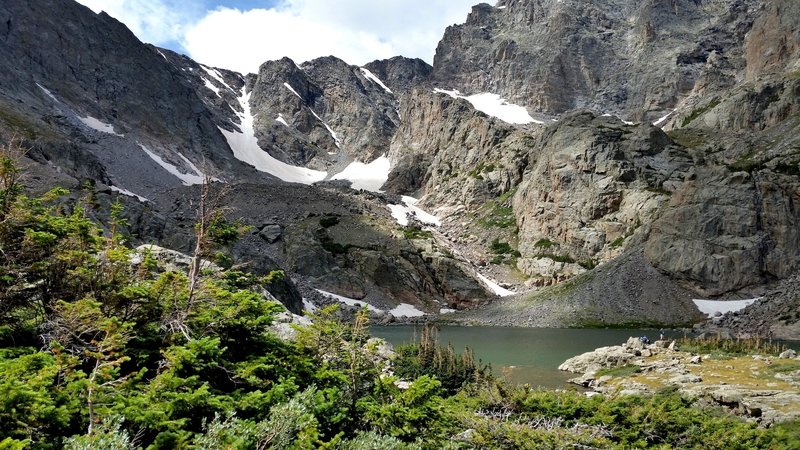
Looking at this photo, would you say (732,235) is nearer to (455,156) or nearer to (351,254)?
(351,254)

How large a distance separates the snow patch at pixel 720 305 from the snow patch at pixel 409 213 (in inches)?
2820

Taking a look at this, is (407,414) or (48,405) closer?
(48,405)

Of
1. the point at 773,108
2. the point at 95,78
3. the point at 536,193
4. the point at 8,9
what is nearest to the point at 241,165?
the point at 95,78

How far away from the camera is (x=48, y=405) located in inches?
271

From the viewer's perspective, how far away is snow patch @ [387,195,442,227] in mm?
137738

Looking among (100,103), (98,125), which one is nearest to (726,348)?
(98,125)

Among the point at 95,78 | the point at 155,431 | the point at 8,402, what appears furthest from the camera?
the point at 95,78

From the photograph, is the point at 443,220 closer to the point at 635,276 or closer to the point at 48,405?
the point at 635,276

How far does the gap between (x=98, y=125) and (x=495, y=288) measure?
115 metres

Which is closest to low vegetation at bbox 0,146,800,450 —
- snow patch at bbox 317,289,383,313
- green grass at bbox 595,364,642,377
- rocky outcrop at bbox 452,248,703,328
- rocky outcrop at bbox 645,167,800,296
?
green grass at bbox 595,364,642,377

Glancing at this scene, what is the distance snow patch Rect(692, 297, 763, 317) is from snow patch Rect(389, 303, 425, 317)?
150 ft

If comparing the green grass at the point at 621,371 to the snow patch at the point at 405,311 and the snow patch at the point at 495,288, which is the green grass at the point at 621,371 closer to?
the snow patch at the point at 405,311

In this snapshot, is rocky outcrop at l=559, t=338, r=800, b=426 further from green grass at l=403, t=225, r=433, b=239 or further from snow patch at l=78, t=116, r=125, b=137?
snow patch at l=78, t=116, r=125, b=137

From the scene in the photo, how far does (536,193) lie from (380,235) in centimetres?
4015
